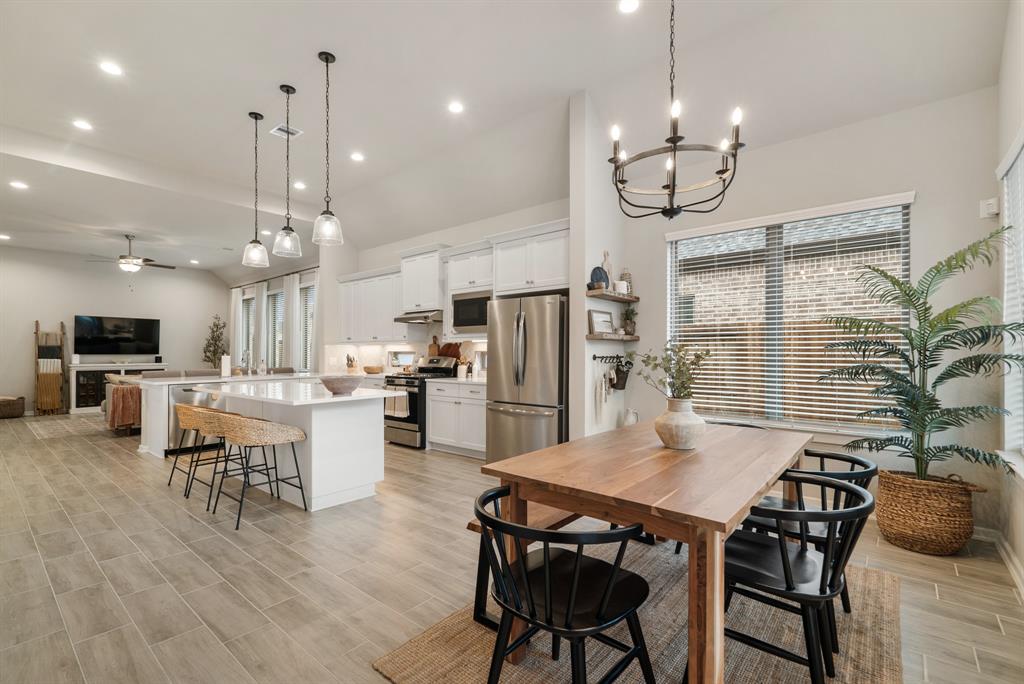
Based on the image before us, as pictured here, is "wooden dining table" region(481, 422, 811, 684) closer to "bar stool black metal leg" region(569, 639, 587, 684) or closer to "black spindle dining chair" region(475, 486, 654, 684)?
"black spindle dining chair" region(475, 486, 654, 684)

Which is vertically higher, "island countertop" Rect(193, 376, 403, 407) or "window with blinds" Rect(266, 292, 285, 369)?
"window with blinds" Rect(266, 292, 285, 369)

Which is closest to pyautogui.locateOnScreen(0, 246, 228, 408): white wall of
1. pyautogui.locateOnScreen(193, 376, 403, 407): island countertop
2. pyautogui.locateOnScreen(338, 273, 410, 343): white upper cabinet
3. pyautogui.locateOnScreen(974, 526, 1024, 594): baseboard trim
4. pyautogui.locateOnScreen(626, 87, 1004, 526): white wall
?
pyautogui.locateOnScreen(338, 273, 410, 343): white upper cabinet

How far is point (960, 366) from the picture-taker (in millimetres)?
2842

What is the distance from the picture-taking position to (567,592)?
5.16 ft

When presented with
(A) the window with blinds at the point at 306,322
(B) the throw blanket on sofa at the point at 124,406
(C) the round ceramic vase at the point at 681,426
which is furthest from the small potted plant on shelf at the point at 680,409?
(A) the window with blinds at the point at 306,322

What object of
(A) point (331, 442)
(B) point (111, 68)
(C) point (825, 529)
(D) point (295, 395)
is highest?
(B) point (111, 68)

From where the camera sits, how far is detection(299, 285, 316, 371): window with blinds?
29.5ft

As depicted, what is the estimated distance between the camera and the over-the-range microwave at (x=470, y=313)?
5566 mm

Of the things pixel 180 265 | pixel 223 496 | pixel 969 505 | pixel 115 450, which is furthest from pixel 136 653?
pixel 180 265

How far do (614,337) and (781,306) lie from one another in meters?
1.44

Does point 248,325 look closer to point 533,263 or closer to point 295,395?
point 295,395

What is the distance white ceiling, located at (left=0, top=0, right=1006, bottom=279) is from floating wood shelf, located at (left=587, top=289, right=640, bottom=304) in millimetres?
1482

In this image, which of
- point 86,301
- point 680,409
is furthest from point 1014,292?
point 86,301

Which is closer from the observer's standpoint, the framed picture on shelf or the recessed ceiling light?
the recessed ceiling light
